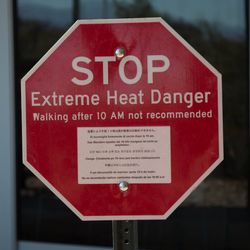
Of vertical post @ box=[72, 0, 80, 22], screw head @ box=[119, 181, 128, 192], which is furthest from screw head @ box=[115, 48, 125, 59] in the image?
vertical post @ box=[72, 0, 80, 22]

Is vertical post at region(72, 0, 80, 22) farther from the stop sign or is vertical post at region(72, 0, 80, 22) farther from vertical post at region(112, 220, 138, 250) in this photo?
vertical post at region(112, 220, 138, 250)

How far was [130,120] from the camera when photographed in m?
1.78

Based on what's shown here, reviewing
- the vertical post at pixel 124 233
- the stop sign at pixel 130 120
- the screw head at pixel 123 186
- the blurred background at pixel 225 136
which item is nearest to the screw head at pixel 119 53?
the stop sign at pixel 130 120

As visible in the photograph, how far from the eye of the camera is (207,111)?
179 centimetres

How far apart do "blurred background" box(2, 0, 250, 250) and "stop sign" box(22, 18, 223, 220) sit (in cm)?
211

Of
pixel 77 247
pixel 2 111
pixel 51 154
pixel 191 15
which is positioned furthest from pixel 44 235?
pixel 51 154

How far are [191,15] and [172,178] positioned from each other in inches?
90.2

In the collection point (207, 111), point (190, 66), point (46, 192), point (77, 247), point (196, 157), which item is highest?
point (190, 66)

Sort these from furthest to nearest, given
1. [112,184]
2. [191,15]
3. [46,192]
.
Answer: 1. [46,192]
2. [191,15]
3. [112,184]

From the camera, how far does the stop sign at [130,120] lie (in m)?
1.78

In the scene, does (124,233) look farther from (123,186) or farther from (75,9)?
(75,9)

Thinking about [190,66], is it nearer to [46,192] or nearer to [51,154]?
[51,154]

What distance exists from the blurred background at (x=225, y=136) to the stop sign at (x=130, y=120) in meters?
2.11

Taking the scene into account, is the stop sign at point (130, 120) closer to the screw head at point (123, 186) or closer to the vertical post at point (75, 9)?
the screw head at point (123, 186)
